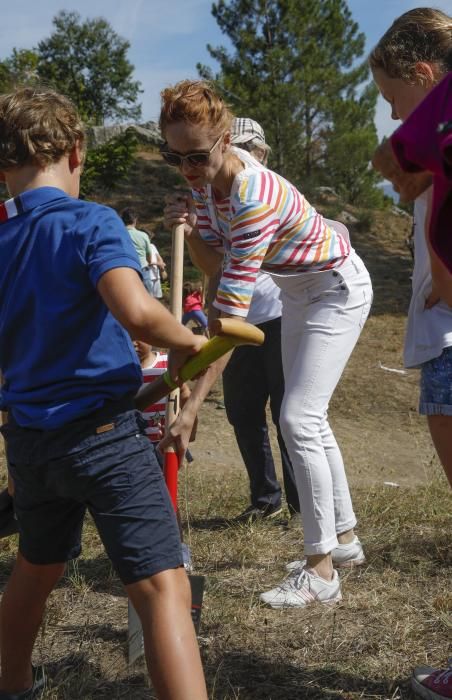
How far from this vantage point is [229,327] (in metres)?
2.03

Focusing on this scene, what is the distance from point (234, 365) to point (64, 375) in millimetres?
2317

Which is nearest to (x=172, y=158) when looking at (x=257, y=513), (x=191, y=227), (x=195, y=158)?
(x=195, y=158)

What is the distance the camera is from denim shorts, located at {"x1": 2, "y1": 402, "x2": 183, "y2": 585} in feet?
6.42

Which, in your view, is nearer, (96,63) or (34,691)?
(34,691)

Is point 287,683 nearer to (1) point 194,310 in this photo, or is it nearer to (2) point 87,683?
(2) point 87,683

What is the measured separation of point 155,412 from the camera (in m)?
3.99

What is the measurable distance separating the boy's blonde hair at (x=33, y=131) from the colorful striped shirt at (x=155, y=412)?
68.4 inches

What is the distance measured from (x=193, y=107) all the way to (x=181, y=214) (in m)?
0.57

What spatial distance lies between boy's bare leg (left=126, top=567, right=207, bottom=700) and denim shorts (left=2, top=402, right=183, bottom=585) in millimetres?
33

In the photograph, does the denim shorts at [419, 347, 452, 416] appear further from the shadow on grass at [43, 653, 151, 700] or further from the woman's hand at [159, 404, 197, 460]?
the shadow on grass at [43, 653, 151, 700]

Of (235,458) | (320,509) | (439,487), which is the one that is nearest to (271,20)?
(235,458)

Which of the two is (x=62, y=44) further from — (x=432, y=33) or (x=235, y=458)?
(x=432, y=33)

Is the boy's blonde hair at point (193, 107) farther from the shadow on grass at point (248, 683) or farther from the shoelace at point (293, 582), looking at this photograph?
the shadow on grass at point (248, 683)

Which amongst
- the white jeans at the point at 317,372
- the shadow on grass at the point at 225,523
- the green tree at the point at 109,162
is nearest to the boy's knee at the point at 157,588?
the white jeans at the point at 317,372
